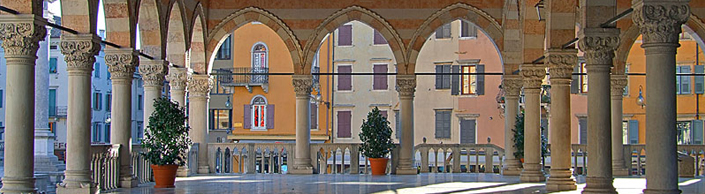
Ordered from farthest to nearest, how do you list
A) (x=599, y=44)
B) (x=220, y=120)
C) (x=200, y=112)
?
1. (x=220, y=120)
2. (x=200, y=112)
3. (x=599, y=44)

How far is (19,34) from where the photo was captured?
38.3ft

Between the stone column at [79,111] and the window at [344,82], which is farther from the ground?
the window at [344,82]

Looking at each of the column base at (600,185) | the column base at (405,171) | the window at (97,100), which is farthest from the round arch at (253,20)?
the window at (97,100)

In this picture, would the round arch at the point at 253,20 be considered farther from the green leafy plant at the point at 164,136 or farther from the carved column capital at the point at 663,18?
the carved column capital at the point at 663,18

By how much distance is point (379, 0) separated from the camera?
20500 millimetres

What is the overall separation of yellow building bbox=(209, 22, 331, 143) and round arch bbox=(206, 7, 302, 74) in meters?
15.8

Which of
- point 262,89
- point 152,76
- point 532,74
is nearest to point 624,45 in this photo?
point 532,74

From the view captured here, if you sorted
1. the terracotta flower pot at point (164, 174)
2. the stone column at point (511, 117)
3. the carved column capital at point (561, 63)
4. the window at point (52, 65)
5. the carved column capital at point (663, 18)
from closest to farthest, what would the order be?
the carved column capital at point (663, 18)
the carved column capital at point (561, 63)
the terracotta flower pot at point (164, 174)
the stone column at point (511, 117)
the window at point (52, 65)

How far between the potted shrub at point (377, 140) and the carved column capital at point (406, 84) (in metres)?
0.80

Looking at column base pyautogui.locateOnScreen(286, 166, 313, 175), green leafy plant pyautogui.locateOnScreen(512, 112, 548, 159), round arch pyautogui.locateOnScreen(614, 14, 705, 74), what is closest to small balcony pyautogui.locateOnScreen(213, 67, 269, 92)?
column base pyautogui.locateOnScreen(286, 166, 313, 175)

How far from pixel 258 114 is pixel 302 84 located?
17.3m

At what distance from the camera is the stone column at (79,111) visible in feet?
45.0

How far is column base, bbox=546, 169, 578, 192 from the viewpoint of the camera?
15094mm

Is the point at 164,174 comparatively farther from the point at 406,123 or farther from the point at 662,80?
the point at 662,80
